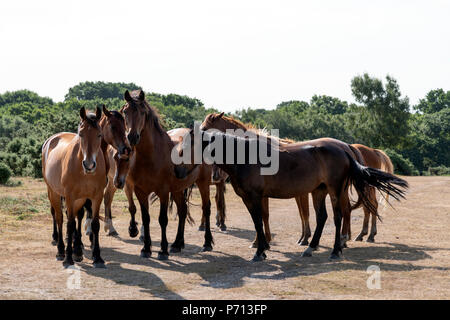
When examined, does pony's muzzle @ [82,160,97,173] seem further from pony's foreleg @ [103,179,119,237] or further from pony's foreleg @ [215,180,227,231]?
pony's foreleg @ [215,180,227,231]

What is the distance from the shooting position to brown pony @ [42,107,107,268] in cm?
709

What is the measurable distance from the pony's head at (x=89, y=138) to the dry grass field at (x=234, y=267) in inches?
61.6

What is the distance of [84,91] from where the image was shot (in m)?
106

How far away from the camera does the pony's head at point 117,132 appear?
24.9 ft

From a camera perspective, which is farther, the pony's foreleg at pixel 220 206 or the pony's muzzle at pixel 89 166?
the pony's foreleg at pixel 220 206

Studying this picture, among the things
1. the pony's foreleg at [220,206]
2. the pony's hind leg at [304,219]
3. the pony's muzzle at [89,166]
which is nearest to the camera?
the pony's muzzle at [89,166]

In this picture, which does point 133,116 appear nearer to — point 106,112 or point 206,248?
point 106,112

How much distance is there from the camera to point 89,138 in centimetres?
705

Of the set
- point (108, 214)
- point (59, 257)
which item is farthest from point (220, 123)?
point (59, 257)

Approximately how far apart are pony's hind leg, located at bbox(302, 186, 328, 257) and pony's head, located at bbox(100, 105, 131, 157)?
3.45 metres

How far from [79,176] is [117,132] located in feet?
2.88

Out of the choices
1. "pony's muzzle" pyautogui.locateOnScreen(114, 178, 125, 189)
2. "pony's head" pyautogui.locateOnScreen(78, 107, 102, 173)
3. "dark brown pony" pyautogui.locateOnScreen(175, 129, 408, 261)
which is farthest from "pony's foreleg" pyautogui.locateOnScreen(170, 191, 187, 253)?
"pony's head" pyautogui.locateOnScreen(78, 107, 102, 173)

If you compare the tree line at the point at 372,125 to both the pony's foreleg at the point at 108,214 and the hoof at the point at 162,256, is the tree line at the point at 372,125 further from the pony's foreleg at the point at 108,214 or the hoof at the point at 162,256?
the hoof at the point at 162,256

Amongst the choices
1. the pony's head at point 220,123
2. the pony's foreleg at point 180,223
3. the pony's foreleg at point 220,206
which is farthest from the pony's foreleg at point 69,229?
the pony's foreleg at point 220,206
